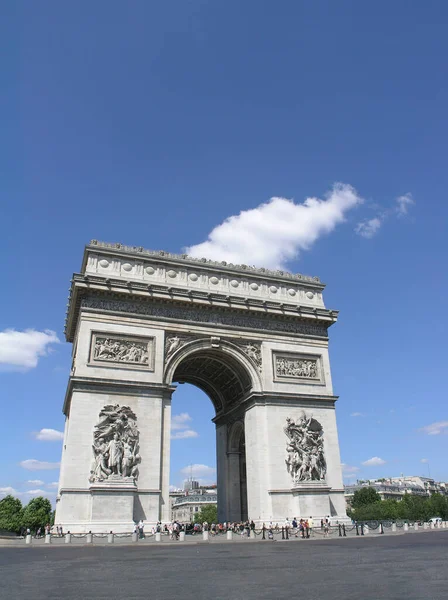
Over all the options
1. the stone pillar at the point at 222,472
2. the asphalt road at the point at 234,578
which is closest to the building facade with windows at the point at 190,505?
the stone pillar at the point at 222,472

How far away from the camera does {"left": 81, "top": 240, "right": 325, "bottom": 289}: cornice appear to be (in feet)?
99.9

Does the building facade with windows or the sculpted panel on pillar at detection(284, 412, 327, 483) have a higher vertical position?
the building facade with windows

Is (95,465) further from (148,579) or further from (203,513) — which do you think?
(203,513)

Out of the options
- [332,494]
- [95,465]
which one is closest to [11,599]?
[95,465]

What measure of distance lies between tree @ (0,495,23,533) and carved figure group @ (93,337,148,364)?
47735 millimetres

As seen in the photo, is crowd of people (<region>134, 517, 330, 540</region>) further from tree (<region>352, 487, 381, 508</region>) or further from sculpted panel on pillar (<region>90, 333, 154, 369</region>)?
tree (<region>352, 487, 381, 508</region>)

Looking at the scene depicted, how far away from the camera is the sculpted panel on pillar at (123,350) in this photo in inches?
1097

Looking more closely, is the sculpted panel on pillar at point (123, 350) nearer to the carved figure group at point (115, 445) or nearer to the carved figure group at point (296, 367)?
the carved figure group at point (115, 445)

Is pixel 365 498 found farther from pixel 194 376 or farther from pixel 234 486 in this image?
pixel 194 376

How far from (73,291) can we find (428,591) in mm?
24892

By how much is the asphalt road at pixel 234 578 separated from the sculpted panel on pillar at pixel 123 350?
14130 mm

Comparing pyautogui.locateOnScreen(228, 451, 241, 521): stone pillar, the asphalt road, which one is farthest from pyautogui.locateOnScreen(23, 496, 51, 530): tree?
the asphalt road

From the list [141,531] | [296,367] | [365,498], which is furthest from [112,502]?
[365,498]

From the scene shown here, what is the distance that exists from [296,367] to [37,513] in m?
51.7
